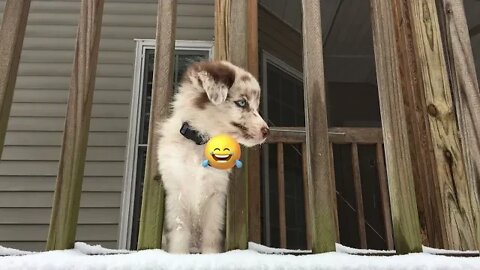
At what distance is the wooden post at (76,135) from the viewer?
1871mm

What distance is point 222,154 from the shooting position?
6.28 ft

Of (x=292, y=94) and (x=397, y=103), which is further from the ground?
(x=292, y=94)

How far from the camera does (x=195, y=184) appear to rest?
2.38 metres

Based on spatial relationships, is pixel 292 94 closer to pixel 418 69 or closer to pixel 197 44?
pixel 197 44

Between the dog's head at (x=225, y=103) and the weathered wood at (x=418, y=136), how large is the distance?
1.86m

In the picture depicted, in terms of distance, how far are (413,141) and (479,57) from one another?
7008 millimetres

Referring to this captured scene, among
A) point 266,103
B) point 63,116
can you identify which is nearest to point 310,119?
point 266,103

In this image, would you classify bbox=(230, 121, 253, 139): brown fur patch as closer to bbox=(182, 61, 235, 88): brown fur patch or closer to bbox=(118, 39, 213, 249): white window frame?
bbox=(182, 61, 235, 88): brown fur patch

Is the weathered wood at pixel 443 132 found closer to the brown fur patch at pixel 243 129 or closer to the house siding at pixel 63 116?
the brown fur patch at pixel 243 129

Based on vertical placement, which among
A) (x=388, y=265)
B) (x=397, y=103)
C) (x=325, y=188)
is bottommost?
(x=388, y=265)

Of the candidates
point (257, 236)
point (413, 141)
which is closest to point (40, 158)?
point (257, 236)

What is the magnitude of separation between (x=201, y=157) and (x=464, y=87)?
56.1 inches

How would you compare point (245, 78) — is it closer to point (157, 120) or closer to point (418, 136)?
point (157, 120)

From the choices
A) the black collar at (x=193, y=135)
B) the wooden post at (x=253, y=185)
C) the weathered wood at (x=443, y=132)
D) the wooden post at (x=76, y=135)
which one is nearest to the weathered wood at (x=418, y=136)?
the weathered wood at (x=443, y=132)
